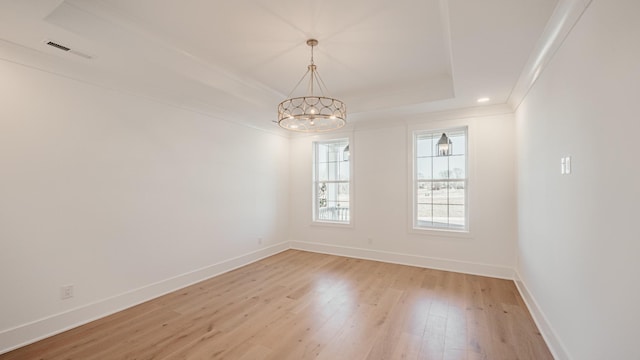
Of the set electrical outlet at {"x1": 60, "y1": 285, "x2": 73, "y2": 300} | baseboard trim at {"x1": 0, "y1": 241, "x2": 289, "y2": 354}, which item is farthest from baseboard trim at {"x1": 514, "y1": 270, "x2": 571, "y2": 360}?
electrical outlet at {"x1": 60, "y1": 285, "x2": 73, "y2": 300}

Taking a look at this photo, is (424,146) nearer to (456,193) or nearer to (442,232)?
(456,193)

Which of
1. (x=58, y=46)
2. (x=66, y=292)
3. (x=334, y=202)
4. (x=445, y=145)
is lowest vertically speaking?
(x=66, y=292)

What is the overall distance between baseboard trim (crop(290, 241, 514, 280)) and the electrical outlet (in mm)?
3705

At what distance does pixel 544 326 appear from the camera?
97.1 inches

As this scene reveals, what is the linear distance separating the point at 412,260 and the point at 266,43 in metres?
3.93

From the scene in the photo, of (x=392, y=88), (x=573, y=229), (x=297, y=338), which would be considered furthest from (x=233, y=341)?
(x=392, y=88)

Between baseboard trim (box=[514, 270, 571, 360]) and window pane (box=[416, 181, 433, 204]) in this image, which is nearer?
baseboard trim (box=[514, 270, 571, 360])

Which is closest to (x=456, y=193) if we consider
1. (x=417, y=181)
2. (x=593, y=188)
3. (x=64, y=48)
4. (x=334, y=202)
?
(x=417, y=181)

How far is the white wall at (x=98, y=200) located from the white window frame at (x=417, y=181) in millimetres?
3043

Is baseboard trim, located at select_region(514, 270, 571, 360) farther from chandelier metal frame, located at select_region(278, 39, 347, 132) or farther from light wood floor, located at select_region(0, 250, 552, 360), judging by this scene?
chandelier metal frame, located at select_region(278, 39, 347, 132)

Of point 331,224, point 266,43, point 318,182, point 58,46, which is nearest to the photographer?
point 58,46

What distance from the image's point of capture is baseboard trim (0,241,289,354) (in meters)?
2.35

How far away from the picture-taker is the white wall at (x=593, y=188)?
50.0 inches

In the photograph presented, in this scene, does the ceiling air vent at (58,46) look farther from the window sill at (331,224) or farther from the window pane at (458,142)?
the window pane at (458,142)
